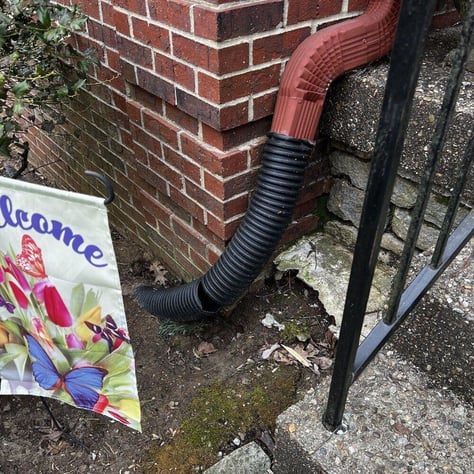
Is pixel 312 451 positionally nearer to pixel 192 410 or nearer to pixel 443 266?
pixel 443 266

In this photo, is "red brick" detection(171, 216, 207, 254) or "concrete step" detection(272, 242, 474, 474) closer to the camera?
"concrete step" detection(272, 242, 474, 474)

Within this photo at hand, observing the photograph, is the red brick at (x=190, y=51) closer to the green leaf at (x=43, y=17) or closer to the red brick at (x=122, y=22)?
the red brick at (x=122, y=22)

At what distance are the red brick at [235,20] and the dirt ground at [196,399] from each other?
1137 millimetres

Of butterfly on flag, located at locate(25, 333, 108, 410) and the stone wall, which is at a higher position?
the stone wall

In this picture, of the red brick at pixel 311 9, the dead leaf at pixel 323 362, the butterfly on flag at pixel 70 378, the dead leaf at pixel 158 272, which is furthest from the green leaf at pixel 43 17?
the dead leaf at pixel 323 362

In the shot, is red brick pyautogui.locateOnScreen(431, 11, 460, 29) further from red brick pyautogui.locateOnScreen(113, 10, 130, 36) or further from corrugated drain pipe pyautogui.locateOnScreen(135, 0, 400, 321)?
red brick pyautogui.locateOnScreen(113, 10, 130, 36)

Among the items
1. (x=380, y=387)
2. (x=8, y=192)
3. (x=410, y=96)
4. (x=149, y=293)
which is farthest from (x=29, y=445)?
(x=410, y=96)

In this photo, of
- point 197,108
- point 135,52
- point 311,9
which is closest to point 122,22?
point 135,52

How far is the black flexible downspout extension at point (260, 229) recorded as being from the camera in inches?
69.0

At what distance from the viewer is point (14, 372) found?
1.70 meters

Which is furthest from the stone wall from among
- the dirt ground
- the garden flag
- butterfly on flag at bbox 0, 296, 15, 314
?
butterfly on flag at bbox 0, 296, 15, 314

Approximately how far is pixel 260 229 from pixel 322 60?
64cm

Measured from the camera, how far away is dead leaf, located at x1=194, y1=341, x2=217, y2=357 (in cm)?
210

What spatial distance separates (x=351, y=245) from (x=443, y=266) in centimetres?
90
